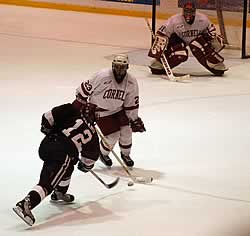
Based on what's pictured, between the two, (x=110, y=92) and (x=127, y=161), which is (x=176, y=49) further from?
(x=110, y=92)

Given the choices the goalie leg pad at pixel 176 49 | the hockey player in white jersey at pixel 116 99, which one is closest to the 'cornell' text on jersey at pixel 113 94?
the hockey player in white jersey at pixel 116 99

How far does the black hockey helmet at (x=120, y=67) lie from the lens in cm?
485

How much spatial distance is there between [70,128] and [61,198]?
0.43 meters

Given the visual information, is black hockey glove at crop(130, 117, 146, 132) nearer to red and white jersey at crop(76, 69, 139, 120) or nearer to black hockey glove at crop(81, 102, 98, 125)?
red and white jersey at crop(76, 69, 139, 120)

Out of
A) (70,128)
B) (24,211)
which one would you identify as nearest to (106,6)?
(70,128)

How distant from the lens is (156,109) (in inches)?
268

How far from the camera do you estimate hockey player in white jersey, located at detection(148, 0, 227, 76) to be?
26.4ft

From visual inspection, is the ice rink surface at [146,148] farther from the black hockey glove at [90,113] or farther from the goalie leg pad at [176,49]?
the black hockey glove at [90,113]

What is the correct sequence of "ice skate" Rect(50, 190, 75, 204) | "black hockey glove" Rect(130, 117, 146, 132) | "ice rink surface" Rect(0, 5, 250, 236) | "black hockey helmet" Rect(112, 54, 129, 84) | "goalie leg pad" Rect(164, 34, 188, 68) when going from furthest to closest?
"goalie leg pad" Rect(164, 34, 188, 68)
"black hockey glove" Rect(130, 117, 146, 132)
"black hockey helmet" Rect(112, 54, 129, 84)
"ice skate" Rect(50, 190, 75, 204)
"ice rink surface" Rect(0, 5, 250, 236)

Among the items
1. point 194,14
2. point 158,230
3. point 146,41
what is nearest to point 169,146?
point 158,230

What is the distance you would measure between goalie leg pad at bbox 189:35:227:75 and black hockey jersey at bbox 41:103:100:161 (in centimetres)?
399

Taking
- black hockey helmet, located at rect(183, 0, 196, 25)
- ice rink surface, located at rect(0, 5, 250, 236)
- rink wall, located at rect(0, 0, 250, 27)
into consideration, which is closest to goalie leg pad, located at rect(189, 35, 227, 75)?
ice rink surface, located at rect(0, 5, 250, 236)

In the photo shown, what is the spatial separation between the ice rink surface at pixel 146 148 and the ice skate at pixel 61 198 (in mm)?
42

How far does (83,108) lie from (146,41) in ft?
19.0
